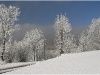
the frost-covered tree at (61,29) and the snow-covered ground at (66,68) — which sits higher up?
the frost-covered tree at (61,29)

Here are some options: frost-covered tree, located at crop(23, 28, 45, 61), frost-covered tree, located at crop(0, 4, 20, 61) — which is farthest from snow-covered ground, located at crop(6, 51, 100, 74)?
frost-covered tree, located at crop(23, 28, 45, 61)

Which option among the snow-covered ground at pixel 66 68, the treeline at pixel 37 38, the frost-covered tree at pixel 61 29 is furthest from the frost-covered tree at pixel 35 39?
the snow-covered ground at pixel 66 68

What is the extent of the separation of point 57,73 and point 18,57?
57.0 metres

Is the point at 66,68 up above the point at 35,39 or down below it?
below

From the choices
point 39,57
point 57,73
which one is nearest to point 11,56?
point 39,57

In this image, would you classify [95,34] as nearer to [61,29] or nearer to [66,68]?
[61,29]

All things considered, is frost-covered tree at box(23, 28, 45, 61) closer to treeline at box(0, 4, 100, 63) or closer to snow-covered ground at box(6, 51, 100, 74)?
treeline at box(0, 4, 100, 63)

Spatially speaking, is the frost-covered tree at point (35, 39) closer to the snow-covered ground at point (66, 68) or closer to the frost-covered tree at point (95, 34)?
the frost-covered tree at point (95, 34)

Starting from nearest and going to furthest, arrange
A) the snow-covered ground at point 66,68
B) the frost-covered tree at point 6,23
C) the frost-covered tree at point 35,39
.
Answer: the snow-covered ground at point 66,68, the frost-covered tree at point 6,23, the frost-covered tree at point 35,39

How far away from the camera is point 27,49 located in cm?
7094

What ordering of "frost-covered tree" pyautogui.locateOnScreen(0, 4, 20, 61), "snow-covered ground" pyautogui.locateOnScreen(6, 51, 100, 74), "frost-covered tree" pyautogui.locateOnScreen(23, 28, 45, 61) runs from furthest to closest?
"frost-covered tree" pyautogui.locateOnScreen(23, 28, 45, 61) < "frost-covered tree" pyautogui.locateOnScreen(0, 4, 20, 61) < "snow-covered ground" pyautogui.locateOnScreen(6, 51, 100, 74)

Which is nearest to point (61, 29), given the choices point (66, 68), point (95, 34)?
point (95, 34)

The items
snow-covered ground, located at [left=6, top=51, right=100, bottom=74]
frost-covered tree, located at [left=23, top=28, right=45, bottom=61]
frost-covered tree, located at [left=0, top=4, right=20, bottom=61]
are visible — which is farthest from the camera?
frost-covered tree, located at [left=23, top=28, right=45, bottom=61]

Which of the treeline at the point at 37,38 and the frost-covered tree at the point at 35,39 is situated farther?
the frost-covered tree at the point at 35,39
